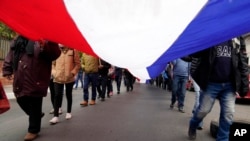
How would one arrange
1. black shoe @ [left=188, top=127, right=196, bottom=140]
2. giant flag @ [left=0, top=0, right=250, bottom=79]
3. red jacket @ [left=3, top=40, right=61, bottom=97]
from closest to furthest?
giant flag @ [left=0, top=0, right=250, bottom=79] → red jacket @ [left=3, top=40, right=61, bottom=97] → black shoe @ [left=188, top=127, right=196, bottom=140]

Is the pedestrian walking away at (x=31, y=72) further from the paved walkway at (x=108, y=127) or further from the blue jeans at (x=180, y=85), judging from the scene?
the blue jeans at (x=180, y=85)

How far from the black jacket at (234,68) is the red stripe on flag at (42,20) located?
195 centimetres

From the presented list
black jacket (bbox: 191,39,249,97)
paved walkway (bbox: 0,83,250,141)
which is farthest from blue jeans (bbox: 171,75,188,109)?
black jacket (bbox: 191,39,249,97)

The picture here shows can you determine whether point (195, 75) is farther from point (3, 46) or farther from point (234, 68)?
point (3, 46)

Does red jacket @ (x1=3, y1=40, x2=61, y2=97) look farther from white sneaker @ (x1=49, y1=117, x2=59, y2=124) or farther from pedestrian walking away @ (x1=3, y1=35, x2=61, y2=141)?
white sneaker @ (x1=49, y1=117, x2=59, y2=124)

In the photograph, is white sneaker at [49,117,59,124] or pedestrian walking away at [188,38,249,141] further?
white sneaker at [49,117,59,124]

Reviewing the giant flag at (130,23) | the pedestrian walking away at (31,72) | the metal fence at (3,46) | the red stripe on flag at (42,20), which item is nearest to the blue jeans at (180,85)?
the pedestrian walking away at (31,72)

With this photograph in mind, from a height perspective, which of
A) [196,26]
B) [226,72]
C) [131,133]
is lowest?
[131,133]

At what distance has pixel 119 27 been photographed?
3.15 m

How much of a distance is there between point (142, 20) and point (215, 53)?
2051mm

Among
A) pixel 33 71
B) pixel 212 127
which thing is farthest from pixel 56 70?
pixel 212 127

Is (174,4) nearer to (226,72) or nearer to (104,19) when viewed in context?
(104,19)

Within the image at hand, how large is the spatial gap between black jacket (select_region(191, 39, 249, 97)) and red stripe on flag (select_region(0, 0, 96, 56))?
1.95 meters

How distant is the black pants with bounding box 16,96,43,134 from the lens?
5504mm
